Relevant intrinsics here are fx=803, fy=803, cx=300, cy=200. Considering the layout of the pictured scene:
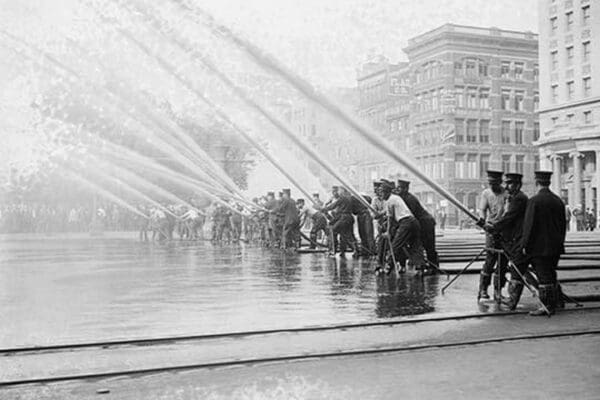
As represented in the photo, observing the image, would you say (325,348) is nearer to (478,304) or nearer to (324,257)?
(478,304)

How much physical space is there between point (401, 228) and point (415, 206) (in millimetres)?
666

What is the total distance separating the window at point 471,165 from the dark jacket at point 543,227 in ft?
207

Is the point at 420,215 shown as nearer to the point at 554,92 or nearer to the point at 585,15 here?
the point at 585,15

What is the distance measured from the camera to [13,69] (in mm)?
35875

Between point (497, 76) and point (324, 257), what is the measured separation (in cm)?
5288

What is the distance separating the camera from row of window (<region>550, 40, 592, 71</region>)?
58.1 m

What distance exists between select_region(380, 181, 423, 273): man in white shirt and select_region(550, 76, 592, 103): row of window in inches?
1910

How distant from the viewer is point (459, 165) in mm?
71938

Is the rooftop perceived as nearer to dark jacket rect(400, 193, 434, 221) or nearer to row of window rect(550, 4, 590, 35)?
row of window rect(550, 4, 590, 35)

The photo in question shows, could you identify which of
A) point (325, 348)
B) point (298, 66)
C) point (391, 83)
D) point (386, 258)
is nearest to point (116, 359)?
point (325, 348)

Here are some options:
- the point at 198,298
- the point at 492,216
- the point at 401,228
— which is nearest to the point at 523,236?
the point at 492,216

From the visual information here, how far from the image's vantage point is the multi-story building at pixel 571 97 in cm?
5752

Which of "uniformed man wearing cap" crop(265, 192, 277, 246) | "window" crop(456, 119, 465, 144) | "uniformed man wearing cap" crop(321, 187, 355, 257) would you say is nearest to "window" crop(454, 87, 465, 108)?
"window" crop(456, 119, 465, 144)

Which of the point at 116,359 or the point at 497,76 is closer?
the point at 116,359
